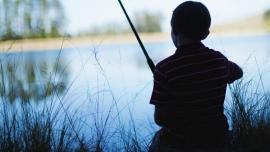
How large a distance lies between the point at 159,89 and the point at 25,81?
7.83 feet

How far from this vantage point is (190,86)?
1694 millimetres

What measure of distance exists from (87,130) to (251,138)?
1.14 meters

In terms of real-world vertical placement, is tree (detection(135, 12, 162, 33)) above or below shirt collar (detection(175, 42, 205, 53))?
above

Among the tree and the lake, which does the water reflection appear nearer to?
the lake

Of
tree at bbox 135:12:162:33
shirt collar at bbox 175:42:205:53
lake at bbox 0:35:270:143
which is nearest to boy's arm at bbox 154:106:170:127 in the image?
shirt collar at bbox 175:42:205:53

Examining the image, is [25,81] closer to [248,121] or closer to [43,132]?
[43,132]

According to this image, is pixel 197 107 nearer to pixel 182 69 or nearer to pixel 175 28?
pixel 182 69

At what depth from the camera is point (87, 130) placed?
3287 millimetres

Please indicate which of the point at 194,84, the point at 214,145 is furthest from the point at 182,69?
the point at 214,145

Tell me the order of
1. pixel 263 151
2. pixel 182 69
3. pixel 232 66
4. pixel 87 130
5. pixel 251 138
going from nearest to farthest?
pixel 182 69 → pixel 232 66 → pixel 263 151 → pixel 251 138 → pixel 87 130

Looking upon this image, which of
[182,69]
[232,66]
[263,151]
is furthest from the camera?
[263,151]

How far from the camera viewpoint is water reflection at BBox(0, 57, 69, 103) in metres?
2.81

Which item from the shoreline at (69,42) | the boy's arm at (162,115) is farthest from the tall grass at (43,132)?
the boy's arm at (162,115)

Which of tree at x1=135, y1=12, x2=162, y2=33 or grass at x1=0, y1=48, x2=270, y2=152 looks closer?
grass at x1=0, y1=48, x2=270, y2=152
